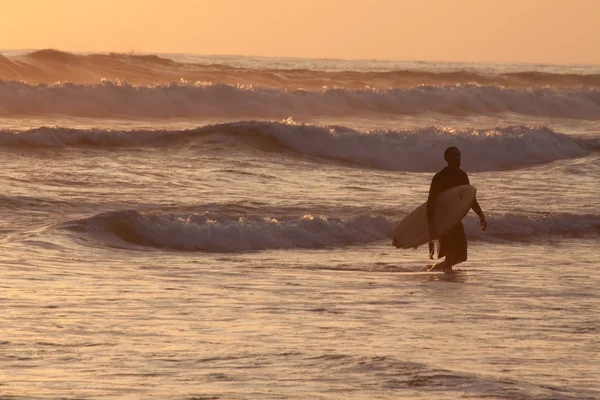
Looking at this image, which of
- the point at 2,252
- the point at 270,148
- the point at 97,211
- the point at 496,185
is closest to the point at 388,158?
the point at 270,148

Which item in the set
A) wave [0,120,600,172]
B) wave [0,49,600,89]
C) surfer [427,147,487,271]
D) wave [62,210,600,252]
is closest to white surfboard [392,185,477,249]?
surfer [427,147,487,271]

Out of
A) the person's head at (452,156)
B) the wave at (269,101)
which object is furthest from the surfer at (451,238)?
the wave at (269,101)

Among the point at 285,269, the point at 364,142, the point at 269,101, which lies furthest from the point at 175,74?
the point at 285,269

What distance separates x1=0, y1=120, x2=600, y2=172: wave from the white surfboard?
13499 millimetres

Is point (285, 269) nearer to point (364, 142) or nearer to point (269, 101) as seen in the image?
point (364, 142)

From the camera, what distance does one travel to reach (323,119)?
1686 inches

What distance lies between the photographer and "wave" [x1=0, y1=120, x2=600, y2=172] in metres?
26.3

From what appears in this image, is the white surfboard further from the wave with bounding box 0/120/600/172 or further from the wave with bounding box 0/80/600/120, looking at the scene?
the wave with bounding box 0/80/600/120

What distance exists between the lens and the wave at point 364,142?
2634cm

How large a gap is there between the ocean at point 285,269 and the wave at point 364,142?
0.07 metres

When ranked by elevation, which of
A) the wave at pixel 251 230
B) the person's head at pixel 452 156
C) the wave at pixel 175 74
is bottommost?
the wave at pixel 251 230

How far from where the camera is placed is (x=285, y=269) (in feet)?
42.4

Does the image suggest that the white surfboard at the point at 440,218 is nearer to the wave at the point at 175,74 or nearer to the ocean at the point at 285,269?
the ocean at the point at 285,269

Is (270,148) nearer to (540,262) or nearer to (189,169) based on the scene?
(189,169)
